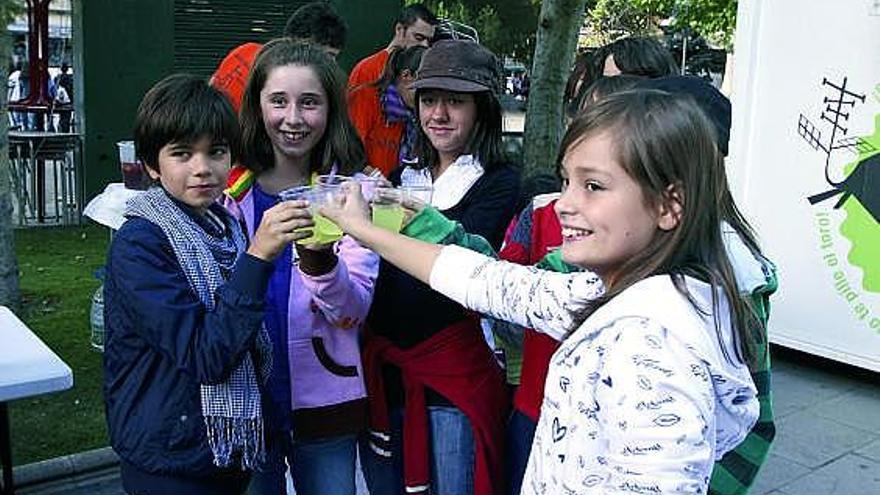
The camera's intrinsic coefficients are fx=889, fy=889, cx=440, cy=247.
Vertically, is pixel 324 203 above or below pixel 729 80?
below

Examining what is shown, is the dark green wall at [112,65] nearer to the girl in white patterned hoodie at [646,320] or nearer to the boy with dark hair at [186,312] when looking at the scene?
the boy with dark hair at [186,312]

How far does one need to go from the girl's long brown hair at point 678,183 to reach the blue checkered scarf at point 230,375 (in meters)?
0.84

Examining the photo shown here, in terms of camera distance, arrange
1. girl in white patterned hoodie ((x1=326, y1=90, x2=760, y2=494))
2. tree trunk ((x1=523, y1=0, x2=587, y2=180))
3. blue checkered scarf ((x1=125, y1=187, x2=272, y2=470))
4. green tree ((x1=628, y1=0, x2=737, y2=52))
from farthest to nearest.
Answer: green tree ((x1=628, y1=0, x2=737, y2=52))
tree trunk ((x1=523, y1=0, x2=587, y2=180))
blue checkered scarf ((x1=125, y1=187, x2=272, y2=470))
girl in white patterned hoodie ((x1=326, y1=90, x2=760, y2=494))

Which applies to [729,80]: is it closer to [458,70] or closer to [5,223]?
[458,70]

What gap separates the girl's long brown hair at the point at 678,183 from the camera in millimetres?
1354

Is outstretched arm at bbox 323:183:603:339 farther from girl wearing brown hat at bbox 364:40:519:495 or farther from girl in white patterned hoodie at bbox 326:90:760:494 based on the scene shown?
girl wearing brown hat at bbox 364:40:519:495

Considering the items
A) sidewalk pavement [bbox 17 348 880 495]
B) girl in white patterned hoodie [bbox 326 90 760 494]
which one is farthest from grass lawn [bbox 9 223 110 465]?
girl in white patterned hoodie [bbox 326 90 760 494]

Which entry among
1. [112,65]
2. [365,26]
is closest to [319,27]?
[112,65]

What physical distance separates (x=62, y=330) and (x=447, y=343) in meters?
4.08

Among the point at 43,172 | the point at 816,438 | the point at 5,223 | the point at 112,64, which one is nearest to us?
the point at 816,438

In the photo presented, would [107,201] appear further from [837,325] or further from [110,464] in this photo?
[837,325]

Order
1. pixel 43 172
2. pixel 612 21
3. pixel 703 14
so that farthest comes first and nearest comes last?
pixel 612 21
pixel 703 14
pixel 43 172

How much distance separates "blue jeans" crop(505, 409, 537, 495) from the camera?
219 cm

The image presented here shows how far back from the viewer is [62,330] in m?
5.50
